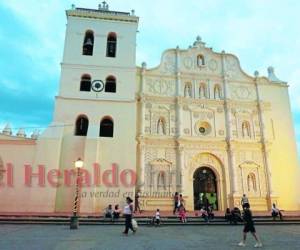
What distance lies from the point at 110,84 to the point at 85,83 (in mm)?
1784

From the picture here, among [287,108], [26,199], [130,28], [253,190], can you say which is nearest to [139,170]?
[26,199]

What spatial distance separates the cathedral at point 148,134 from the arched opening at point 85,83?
72 mm

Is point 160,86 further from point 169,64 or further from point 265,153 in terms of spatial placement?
point 265,153

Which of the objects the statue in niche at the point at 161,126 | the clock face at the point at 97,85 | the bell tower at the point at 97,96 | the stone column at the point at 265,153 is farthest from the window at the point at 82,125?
the stone column at the point at 265,153

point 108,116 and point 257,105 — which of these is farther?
point 257,105

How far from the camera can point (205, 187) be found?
→ 18781 millimetres

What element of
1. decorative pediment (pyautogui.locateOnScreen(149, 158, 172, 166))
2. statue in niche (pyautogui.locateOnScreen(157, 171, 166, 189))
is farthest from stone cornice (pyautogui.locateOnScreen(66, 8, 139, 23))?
statue in niche (pyautogui.locateOnScreen(157, 171, 166, 189))

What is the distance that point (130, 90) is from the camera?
19.0 metres

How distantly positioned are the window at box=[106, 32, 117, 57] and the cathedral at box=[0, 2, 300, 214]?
0.26 ft

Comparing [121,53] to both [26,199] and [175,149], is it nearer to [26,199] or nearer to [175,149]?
[175,149]

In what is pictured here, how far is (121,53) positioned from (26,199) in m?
11.9

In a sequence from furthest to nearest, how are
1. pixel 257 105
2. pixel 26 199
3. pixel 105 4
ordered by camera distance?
pixel 105 4 < pixel 257 105 < pixel 26 199

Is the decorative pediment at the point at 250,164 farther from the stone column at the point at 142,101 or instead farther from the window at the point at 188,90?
the stone column at the point at 142,101

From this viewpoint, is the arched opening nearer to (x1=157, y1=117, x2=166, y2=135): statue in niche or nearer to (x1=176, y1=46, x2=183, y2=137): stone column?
(x1=157, y1=117, x2=166, y2=135): statue in niche
